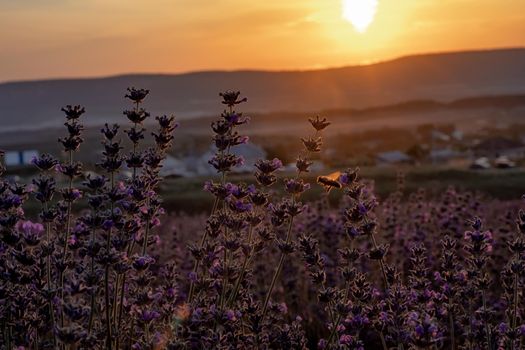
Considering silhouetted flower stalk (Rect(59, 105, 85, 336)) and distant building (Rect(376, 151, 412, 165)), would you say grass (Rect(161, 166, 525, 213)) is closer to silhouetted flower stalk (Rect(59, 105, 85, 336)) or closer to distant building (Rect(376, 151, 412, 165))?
silhouetted flower stalk (Rect(59, 105, 85, 336))

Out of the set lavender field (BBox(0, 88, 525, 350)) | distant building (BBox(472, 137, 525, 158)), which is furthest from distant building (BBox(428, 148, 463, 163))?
lavender field (BBox(0, 88, 525, 350))

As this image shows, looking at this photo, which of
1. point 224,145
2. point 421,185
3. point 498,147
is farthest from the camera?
point 498,147

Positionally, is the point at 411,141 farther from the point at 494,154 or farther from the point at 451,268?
the point at 451,268

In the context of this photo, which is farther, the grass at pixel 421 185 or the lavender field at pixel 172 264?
the grass at pixel 421 185

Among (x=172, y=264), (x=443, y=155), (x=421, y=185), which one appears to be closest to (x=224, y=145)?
(x=172, y=264)

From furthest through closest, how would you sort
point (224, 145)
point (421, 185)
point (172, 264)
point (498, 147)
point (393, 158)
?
point (498, 147), point (393, 158), point (421, 185), point (172, 264), point (224, 145)

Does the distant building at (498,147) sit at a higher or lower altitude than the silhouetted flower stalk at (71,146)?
lower

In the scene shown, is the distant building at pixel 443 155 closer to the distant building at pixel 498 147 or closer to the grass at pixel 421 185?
the distant building at pixel 498 147

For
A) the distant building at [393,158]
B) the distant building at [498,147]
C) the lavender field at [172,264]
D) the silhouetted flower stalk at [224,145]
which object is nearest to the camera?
the lavender field at [172,264]

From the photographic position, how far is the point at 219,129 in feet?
15.7

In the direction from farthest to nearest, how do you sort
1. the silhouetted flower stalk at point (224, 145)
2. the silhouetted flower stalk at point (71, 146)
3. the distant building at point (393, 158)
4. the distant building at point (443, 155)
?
1. the distant building at point (443, 155)
2. the distant building at point (393, 158)
3. the silhouetted flower stalk at point (224, 145)
4. the silhouetted flower stalk at point (71, 146)

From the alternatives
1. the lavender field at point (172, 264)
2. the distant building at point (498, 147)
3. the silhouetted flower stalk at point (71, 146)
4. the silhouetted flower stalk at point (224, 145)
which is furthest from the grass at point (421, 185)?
the distant building at point (498, 147)

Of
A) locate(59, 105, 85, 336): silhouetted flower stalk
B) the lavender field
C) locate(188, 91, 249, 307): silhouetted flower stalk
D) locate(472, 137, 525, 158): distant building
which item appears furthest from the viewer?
locate(472, 137, 525, 158): distant building

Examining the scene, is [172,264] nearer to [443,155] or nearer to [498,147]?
[443,155]
